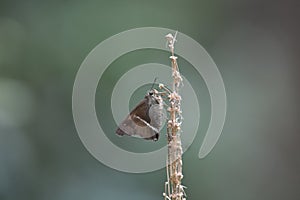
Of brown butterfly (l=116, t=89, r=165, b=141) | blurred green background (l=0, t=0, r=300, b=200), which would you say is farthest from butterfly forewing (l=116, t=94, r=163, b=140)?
blurred green background (l=0, t=0, r=300, b=200)

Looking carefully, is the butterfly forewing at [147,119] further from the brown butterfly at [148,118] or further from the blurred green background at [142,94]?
the blurred green background at [142,94]

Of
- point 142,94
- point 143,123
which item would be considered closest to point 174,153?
point 143,123

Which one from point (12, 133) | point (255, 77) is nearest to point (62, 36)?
point (12, 133)

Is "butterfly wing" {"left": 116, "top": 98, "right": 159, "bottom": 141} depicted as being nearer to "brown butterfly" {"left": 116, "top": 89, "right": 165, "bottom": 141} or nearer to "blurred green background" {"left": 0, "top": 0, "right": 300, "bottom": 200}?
"brown butterfly" {"left": 116, "top": 89, "right": 165, "bottom": 141}

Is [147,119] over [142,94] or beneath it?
beneath

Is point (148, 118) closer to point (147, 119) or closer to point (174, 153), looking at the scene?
point (147, 119)

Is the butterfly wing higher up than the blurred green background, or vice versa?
the blurred green background

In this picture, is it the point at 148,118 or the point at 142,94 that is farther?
the point at 142,94

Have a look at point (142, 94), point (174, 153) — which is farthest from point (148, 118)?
point (142, 94)

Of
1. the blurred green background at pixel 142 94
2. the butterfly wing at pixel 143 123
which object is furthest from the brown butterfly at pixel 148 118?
the blurred green background at pixel 142 94
